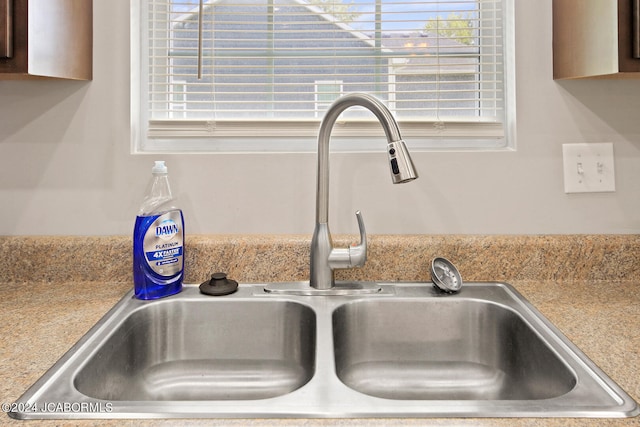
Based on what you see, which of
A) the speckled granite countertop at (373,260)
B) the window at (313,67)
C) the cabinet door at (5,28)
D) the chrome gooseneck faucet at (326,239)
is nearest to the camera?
the cabinet door at (5,28)

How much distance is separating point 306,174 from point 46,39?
25.3 inches

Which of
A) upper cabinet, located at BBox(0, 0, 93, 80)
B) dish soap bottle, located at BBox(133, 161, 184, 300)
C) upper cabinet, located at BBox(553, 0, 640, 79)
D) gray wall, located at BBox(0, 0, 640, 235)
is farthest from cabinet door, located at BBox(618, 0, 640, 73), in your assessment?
upper cabinet, located at BBox(0, 0, 93, 80)

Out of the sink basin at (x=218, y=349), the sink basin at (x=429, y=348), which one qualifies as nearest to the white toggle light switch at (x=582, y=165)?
the sink basin at (x=429, y=348)

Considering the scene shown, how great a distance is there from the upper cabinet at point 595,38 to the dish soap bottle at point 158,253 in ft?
3.21

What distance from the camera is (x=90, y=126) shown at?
1147mm

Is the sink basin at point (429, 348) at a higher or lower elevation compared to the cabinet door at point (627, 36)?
lower

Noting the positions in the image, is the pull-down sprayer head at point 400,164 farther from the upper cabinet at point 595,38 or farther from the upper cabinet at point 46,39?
the upper cabinet at point 46,39

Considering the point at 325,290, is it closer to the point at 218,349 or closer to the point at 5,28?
the point at 218,349

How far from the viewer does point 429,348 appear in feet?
3.26

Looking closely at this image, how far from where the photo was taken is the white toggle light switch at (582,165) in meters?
1.15

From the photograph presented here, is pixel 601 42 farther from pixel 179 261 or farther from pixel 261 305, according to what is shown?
pixel 179 261

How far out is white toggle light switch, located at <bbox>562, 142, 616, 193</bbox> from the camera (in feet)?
3.76

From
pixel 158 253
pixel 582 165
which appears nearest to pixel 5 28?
pixel 158 253

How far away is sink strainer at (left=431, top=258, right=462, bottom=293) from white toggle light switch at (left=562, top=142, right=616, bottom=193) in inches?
15.2
